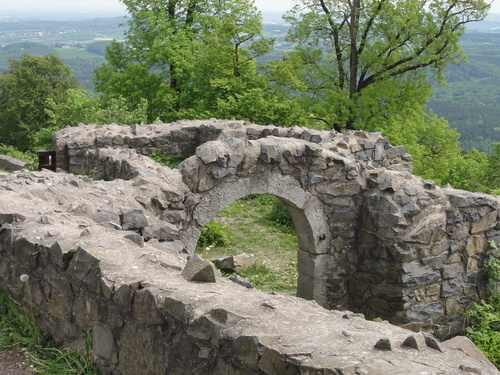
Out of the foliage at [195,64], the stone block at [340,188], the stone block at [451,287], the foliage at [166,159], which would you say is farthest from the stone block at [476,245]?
the foliage at [195,64]

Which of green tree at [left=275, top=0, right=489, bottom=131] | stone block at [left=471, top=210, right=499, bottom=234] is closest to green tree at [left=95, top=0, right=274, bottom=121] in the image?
green tree at [left=275, top=0, right=489, bottom=131]

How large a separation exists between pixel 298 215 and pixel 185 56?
14265mm

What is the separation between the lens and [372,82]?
2011cm

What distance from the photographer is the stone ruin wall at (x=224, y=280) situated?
347cm

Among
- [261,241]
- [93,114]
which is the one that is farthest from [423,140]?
[93,114]

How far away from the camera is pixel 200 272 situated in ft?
13.5

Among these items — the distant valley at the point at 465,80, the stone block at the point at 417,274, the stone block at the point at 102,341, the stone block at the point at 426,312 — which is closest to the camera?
the stone block at the point at 102,341

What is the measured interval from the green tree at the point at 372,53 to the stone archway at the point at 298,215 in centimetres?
1038

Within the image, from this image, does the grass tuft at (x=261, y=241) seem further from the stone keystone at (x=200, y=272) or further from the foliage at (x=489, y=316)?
the stone keystone at (x=200, y=272)

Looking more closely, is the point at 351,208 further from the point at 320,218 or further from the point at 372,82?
the point at 372,82

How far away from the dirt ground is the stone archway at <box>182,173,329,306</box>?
3.52 m

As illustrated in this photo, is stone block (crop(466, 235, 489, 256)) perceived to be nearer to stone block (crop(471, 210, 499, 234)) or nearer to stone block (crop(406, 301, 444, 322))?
stone block (crop(471, 210, 499, 234))

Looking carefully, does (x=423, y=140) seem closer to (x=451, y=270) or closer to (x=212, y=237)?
(x=212, y=237)

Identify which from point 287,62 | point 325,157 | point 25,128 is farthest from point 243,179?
point 25,128
